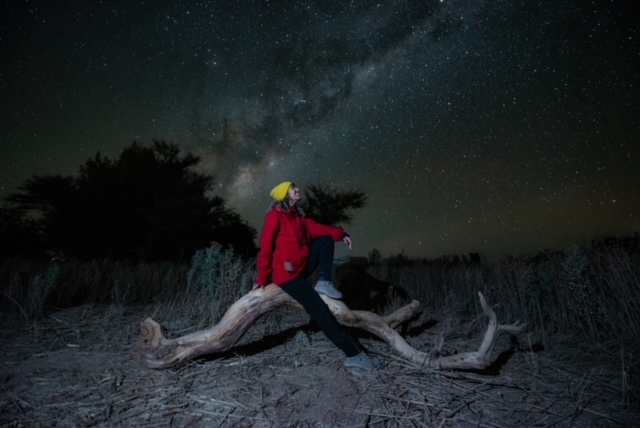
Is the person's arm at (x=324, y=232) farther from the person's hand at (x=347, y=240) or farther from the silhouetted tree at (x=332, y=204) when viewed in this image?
the silhouetted tree at (x=332, y=204)

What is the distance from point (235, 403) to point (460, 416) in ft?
6.11

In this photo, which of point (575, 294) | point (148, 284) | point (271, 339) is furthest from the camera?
point (148, 284)

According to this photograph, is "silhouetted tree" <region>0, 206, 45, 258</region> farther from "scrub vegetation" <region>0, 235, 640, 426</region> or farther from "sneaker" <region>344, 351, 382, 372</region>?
"sneaker" <region>344, 351, 382, 372</region>

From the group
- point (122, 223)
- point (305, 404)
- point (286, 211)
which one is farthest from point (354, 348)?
point (122, 223)

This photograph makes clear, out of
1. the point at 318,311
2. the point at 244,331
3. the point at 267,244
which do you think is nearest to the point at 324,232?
the point at 267,244

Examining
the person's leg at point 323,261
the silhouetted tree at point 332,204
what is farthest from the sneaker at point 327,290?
the silhouetted tree at point 332,204

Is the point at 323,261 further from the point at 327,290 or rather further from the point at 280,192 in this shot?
the point at 280,192

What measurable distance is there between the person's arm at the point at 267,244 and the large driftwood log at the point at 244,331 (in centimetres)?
35

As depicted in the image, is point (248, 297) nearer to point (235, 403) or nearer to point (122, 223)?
point (235, 403)

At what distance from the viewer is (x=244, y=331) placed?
3412 millimetres

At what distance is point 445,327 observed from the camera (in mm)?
5414

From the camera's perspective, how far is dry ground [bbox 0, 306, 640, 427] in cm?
238

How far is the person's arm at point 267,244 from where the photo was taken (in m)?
3.21

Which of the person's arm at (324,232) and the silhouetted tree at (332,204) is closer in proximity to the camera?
the person's arm at (324,232)
